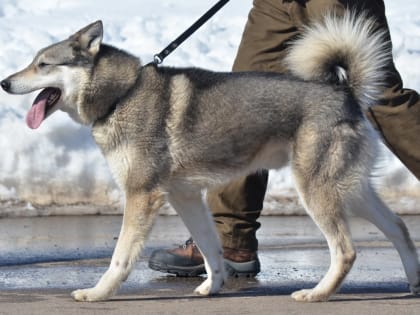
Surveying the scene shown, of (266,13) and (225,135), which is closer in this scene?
(225,135)

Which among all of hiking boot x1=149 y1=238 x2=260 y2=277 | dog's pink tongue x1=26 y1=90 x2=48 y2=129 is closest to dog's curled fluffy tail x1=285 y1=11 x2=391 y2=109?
hiking boot x1=149 y1=238 x2=260 y2=277

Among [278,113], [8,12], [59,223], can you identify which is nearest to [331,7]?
[278,113]

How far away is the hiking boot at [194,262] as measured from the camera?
628cm

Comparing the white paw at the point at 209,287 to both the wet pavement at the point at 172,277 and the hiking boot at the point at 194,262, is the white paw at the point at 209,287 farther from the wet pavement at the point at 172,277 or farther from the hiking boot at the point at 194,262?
the hiking boot at the point at 194,262

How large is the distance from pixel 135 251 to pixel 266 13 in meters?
1.63

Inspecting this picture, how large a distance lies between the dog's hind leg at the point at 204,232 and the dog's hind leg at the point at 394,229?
0.69m

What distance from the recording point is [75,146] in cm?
917

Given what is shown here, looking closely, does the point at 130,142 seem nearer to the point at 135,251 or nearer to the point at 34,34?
the point at 135,251

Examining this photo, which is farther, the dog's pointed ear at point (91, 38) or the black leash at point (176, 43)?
the black leash at point (176, 43)

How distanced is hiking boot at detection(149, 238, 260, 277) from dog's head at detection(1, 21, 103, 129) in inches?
39.3

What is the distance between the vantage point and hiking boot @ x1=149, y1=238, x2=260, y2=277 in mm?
6281

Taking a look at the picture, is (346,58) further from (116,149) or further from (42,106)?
(42,106)

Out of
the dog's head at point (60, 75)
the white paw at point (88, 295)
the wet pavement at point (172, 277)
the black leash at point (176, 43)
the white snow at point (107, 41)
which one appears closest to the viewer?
the wet pavement at point (172, 277)

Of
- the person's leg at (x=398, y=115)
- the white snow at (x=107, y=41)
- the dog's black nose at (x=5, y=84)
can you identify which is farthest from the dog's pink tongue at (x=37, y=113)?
the person's leg at (x=398, y=115)
